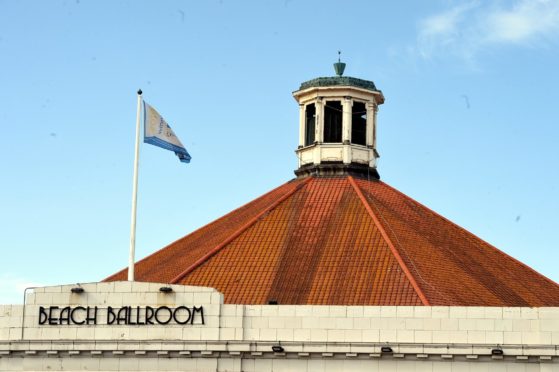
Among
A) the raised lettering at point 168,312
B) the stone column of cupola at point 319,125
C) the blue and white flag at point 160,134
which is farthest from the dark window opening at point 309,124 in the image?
the raised lettering at point 168,312

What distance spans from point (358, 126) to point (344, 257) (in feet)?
48.4

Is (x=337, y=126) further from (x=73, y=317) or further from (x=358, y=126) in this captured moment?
(x=73, y=317)

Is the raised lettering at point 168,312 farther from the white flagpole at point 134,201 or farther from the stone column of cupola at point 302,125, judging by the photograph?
the stone column of cupola at point 302,125

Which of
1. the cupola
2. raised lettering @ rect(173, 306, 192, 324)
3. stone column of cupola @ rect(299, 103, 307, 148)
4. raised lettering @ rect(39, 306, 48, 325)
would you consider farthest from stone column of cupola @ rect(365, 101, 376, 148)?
raised lettering @ rect(39, 306, 48, 325)

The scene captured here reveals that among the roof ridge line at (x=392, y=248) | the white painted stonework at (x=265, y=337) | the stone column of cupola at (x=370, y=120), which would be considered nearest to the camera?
the white painted stonework at (x=265, y=337)

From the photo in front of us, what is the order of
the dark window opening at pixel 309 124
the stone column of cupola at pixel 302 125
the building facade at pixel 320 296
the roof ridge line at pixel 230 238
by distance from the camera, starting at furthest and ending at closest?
the stone column of cupola at pixel 302 125
the dark window opening at pixel 309 124
the roof ridge line at pixel 230 238
the building facade at pixel 320 296

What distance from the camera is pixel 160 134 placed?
75.1 metres

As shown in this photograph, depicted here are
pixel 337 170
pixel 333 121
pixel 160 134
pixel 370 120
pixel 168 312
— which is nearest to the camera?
pixel 168 312

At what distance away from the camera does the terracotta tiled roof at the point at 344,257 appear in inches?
2958

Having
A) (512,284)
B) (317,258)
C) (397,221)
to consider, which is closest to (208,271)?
(317,258)

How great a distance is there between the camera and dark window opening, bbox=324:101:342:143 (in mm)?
89250

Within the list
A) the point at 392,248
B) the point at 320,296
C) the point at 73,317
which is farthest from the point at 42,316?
the point at 392,248

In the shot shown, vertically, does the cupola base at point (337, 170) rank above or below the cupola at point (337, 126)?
below

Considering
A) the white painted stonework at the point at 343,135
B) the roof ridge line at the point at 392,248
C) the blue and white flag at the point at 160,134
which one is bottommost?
the roof ridge line at the point at 392,248
